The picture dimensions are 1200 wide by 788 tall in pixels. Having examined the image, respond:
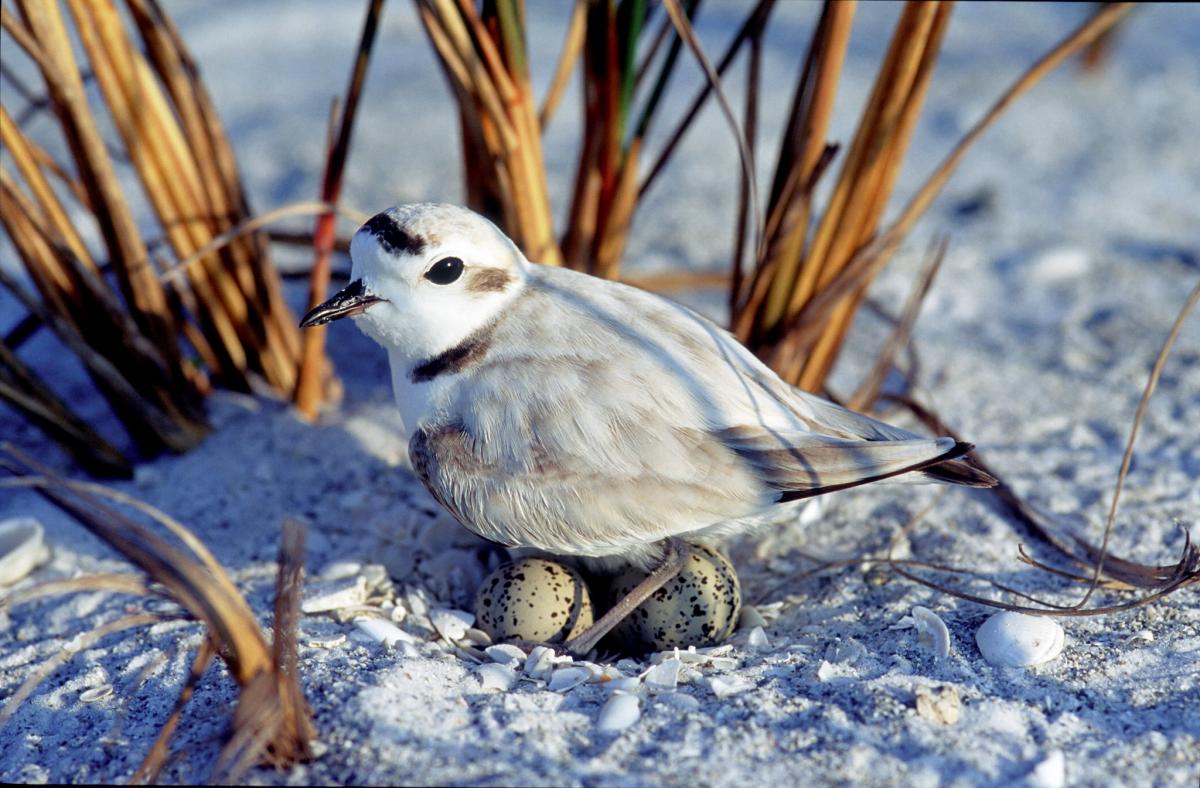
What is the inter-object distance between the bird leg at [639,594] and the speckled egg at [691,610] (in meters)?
0.02

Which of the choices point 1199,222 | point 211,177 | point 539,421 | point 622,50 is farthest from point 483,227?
point 1199,222

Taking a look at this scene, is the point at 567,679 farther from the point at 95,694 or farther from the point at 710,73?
the point at 710,73

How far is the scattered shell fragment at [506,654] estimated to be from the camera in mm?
1805

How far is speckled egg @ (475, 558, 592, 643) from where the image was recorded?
1892 mm

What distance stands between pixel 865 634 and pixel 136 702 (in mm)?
1189

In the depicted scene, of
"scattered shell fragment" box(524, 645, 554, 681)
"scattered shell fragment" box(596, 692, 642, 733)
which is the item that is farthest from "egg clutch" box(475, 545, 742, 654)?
"scattered shell fragment" box(596, 692, 642, 733)

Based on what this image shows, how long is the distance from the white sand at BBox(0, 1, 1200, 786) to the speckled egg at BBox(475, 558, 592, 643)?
0.63 feet

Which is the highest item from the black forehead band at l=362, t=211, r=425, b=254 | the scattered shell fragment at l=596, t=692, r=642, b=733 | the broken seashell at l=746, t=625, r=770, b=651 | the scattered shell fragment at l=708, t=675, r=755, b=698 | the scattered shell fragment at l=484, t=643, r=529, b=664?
the black forehead band at l=362, t=211, r=425, b=254

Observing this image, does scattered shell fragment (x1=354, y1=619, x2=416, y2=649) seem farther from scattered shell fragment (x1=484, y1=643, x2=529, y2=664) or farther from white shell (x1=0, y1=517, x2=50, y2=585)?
white shell (x1=0, y1=517, x2=50, y2=585)

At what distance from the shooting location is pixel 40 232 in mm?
2146

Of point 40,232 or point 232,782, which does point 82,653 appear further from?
point 40,232

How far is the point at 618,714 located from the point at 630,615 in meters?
0.44

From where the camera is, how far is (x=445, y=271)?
1876 millimetres

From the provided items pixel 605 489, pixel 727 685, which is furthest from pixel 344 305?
pixel 727 685
